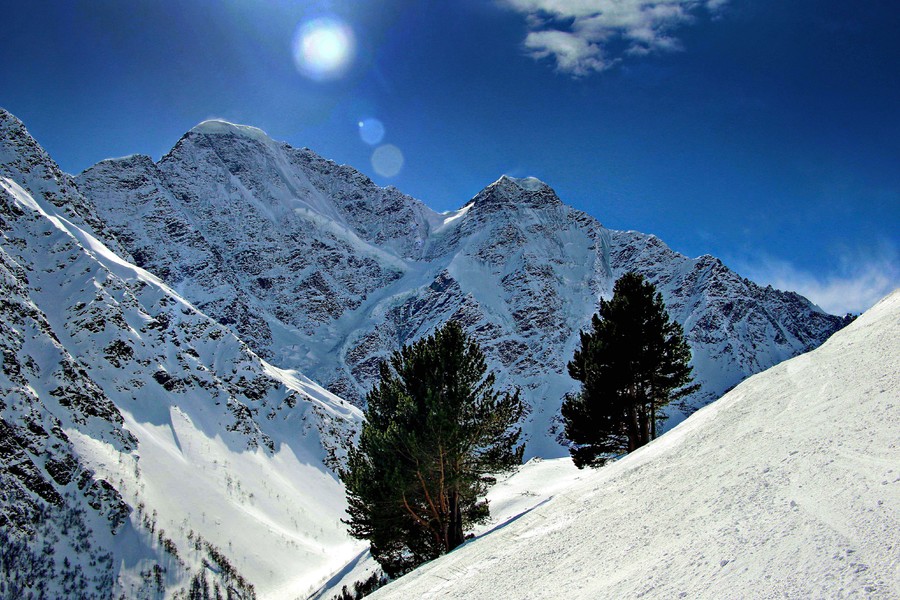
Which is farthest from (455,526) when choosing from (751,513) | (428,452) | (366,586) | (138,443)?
(138,443)

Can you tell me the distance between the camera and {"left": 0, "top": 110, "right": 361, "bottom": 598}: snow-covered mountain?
55.8 m

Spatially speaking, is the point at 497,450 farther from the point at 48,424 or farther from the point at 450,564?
the point at 48,424

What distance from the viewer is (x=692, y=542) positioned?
4.09 meters

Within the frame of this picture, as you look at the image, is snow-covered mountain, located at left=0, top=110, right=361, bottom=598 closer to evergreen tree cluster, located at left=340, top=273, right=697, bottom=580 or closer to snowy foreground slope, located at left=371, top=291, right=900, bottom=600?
evergreen tree cluster, located at left=340, top=273, right=697, bottom=580

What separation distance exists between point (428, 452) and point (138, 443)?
239 feet

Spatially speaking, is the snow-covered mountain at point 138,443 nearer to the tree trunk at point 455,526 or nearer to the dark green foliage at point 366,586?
the dark green foliage at point 366,586

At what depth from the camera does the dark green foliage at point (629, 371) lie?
1861 cm

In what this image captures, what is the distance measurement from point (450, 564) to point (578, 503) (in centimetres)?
207

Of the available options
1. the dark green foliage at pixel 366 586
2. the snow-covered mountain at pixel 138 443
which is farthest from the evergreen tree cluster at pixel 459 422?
the snow-covered mountain at pixel 138 443

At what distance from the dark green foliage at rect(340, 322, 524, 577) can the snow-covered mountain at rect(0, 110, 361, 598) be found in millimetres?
47478

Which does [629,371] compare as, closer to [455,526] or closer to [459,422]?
[459,422]

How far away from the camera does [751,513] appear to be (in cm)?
413

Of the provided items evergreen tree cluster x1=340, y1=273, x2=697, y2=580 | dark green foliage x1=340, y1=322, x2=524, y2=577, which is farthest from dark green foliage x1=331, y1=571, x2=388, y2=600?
dark green foliage x1=340, y1=322, x2=524, y2=577

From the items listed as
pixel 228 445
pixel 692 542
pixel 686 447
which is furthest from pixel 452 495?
pixel 228 445
